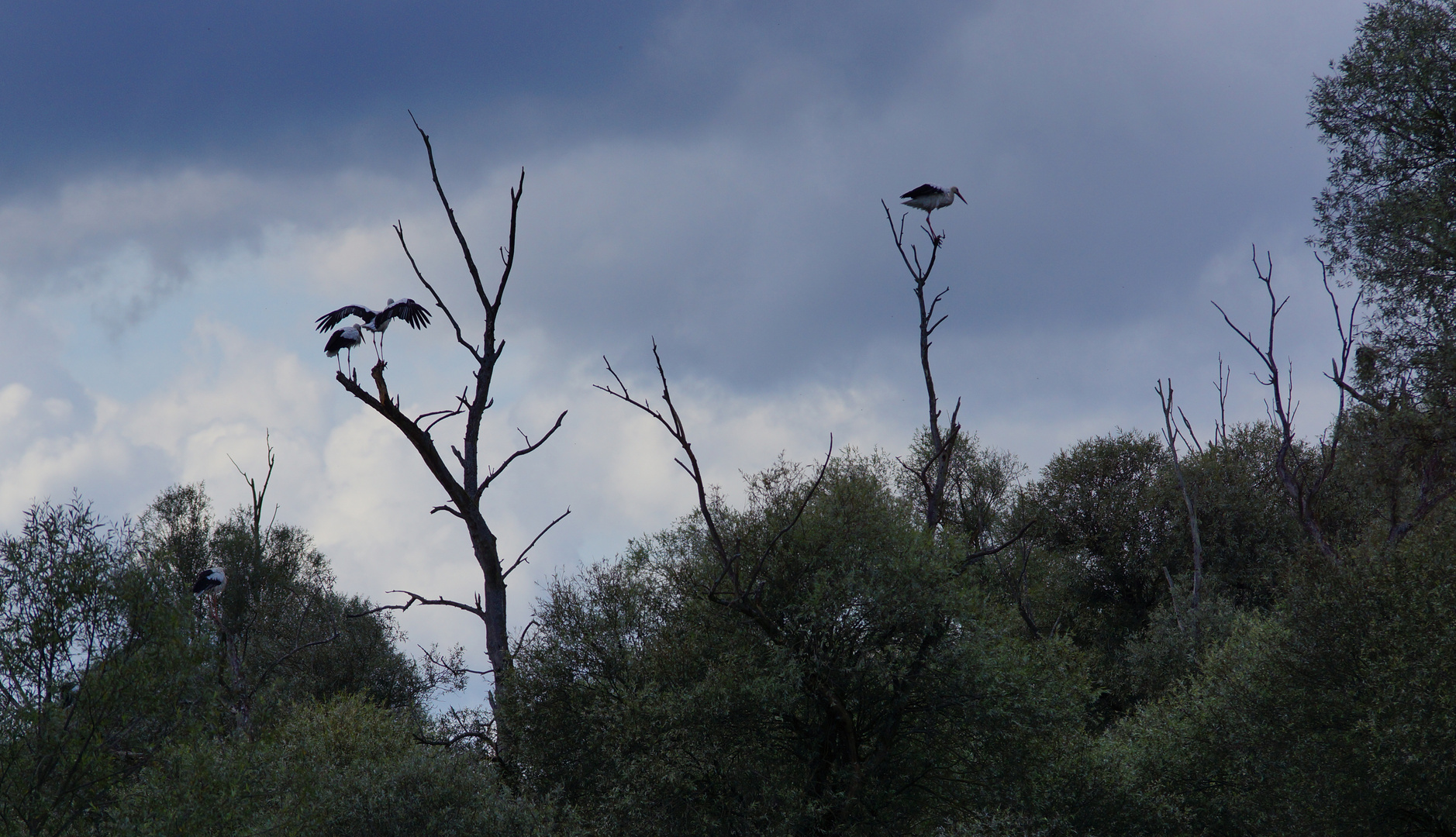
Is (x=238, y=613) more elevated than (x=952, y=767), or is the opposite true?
(x=238, y=613)

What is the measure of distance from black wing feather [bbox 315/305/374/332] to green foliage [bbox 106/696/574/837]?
835 cm

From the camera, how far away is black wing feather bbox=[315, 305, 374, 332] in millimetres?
22641

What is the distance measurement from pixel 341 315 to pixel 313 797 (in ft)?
31.3

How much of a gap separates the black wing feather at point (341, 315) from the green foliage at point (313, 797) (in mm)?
8350

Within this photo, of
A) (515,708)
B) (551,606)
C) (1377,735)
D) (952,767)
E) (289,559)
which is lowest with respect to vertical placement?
(1377,735)

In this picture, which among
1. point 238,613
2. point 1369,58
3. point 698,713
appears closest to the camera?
point 698,713

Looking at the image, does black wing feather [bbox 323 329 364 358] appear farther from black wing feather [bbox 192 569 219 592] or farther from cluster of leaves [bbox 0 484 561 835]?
black wing feather [bbox 192 569 219 592]

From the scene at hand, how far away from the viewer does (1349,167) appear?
28016mm

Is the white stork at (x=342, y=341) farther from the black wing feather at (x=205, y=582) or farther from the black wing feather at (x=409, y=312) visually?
the black wing feather at (x=205, y=582)

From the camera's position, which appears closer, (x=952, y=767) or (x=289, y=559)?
(x=952, y=767)

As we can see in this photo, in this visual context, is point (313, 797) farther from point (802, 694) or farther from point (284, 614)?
point (284, 614)

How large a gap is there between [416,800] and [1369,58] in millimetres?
27834

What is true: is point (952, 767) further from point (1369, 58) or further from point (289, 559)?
point (289, 559)

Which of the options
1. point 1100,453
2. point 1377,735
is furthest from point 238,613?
point 1377,735
